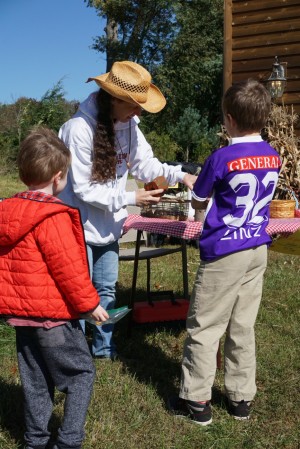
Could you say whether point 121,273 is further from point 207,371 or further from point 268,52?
point 268,52

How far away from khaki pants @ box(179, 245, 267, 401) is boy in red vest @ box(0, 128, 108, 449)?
2.24 ft

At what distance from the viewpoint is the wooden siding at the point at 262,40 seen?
8.49 meters

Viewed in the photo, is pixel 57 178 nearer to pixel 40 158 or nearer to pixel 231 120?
pixel 40 158

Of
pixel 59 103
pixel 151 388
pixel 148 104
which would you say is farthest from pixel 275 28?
pixel 59 103

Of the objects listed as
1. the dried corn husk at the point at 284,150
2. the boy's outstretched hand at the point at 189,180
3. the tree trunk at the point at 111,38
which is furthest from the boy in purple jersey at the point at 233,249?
the tree trunk at the point at 111,38

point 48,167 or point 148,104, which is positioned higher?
point 148,104

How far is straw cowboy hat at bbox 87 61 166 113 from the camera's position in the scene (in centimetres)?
298

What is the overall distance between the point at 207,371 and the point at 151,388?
0.58m

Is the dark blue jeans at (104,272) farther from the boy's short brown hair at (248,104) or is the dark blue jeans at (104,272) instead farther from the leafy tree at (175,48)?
the leafy tree at (175,48)

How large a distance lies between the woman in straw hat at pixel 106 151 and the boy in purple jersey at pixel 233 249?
1.75 ft

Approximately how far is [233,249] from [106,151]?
0.91 m

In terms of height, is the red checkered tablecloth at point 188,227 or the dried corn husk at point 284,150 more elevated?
the dried corn husk at point 284,150

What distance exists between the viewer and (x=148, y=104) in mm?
3092

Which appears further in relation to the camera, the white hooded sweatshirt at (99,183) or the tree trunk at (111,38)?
the tree trunk at (111,38)
